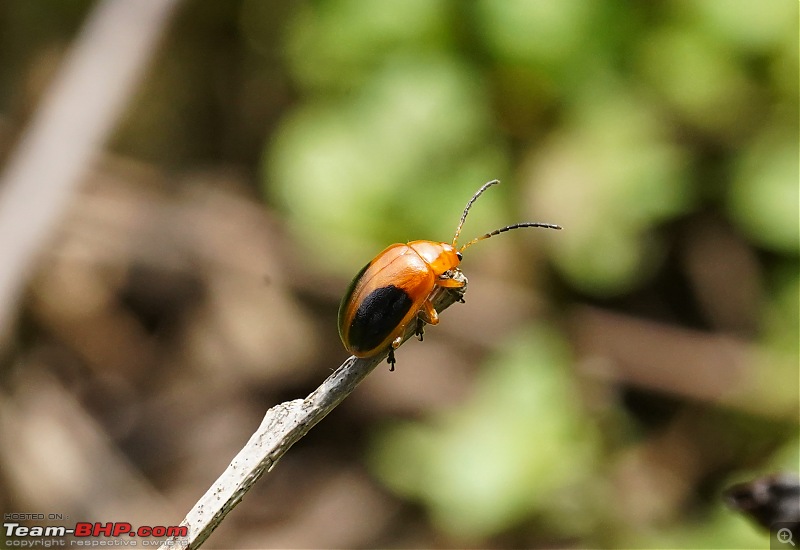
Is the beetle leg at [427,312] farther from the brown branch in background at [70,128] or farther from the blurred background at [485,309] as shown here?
the brown branch in background at [70,128]

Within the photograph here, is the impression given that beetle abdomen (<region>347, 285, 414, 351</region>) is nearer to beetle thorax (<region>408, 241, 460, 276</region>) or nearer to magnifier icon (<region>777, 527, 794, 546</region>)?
beetle thorax (<region>408, 241, 460, 276</region>)

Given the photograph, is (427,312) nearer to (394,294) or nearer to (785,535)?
(394,294)

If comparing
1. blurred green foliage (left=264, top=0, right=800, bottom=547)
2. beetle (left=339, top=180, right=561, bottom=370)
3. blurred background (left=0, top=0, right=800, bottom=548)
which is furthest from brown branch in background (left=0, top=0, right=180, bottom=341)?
beetle (left=339, top=180, right=561, bottom=370)

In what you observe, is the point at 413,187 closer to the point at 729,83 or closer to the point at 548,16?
the point at 548,16

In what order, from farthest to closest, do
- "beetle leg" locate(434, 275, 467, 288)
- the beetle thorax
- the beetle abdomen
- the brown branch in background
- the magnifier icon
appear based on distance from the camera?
the brown branch in background, the beetle thorax, "beetle leg" locate(434, 275, 467, 288), the beetle abdomen, the magnifier icon

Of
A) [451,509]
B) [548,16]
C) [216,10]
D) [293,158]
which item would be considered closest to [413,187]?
[293,158]

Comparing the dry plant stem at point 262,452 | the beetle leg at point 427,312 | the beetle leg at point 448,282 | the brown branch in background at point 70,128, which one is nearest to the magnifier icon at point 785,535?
the dry plant stem at point 262,452

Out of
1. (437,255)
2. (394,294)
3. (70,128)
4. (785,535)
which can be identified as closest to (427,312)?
(394,294)
